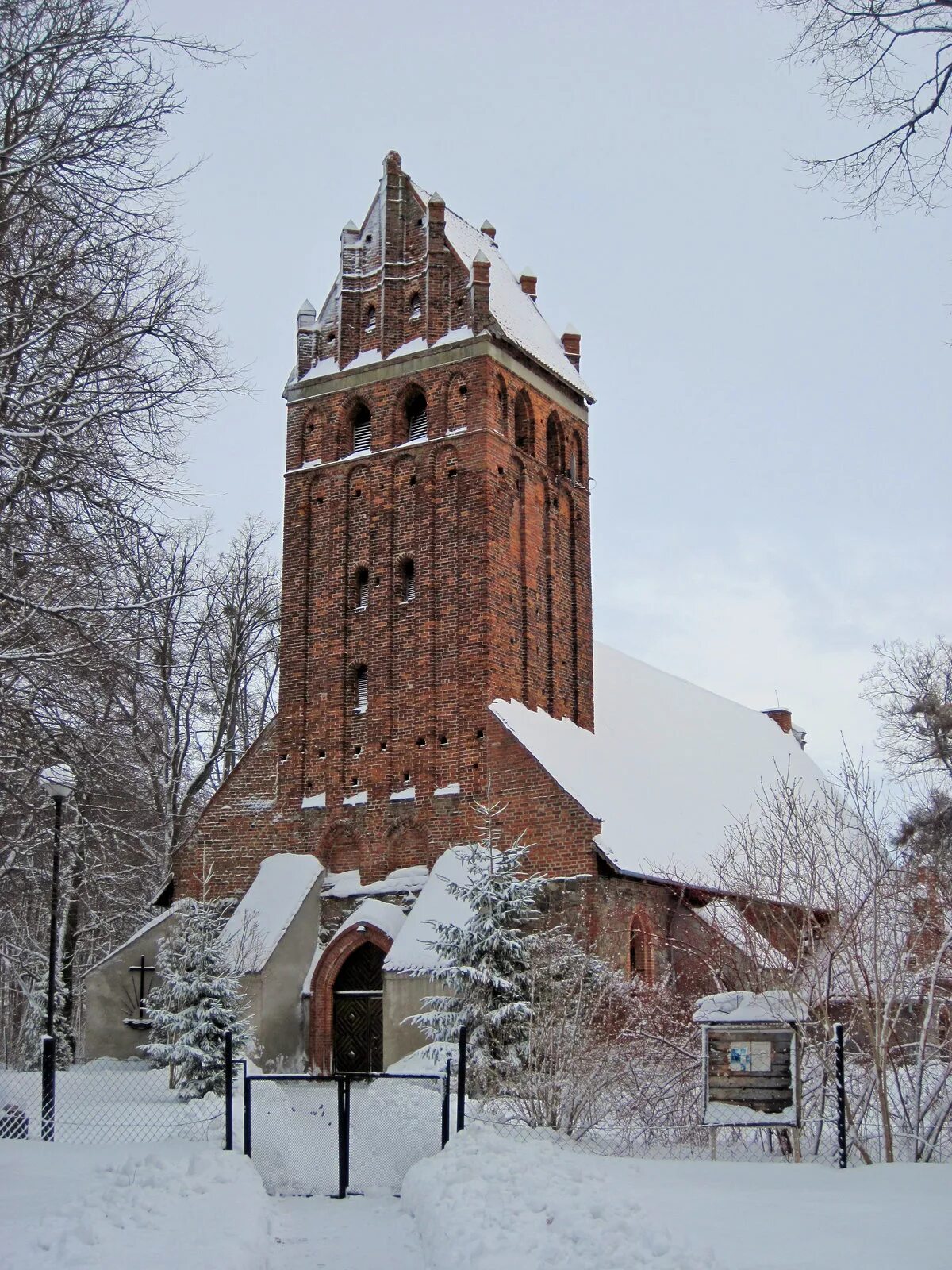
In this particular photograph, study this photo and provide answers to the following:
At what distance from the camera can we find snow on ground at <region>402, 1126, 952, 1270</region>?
846 cm

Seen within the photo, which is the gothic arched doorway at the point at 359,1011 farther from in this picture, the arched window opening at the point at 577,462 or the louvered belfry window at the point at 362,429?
the arched window opening at the point at 577,462

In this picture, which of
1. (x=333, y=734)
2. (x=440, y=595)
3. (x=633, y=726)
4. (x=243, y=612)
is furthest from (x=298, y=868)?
(x=243, y=612)

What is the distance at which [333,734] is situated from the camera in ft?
89.7

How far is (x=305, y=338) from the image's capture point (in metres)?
30.0

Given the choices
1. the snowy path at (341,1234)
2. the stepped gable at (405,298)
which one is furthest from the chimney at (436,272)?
the snowy path at (341,1234)

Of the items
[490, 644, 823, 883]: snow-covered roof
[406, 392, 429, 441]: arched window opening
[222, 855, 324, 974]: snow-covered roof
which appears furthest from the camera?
[406, 392, 429, 441]: arched window opening

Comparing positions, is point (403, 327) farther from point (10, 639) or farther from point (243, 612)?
point (10, 639)

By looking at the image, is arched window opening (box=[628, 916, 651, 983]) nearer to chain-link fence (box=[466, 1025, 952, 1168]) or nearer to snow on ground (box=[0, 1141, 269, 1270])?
chain-link fence (box=[466, 1025, 952, 1168])

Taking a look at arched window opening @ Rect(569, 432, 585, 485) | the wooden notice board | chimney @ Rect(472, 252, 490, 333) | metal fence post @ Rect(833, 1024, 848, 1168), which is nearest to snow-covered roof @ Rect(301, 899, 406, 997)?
arched window opening @ Rect(569, 432, 585, 485)

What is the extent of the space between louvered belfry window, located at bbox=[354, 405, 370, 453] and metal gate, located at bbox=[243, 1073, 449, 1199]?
47.4ft

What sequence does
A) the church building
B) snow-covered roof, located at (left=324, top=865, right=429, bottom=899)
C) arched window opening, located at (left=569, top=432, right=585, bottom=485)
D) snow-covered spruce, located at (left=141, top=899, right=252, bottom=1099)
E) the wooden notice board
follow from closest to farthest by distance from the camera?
the wooden notice board
snow-covered spruce, located at (left=141, top=899, right=252, bottom=1099)
the church building
snow-covered roof, located at (left=324, top=865, right=429, bottom=899)
arched window opening, located at (left=569, top=432, right=585, bottom=485)

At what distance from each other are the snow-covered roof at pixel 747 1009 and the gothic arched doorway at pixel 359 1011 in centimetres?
1104

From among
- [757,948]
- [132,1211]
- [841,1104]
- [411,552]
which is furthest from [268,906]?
[132,1211]

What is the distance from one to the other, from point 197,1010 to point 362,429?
12.8 m
